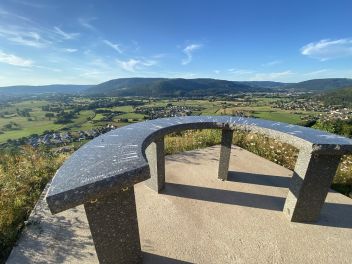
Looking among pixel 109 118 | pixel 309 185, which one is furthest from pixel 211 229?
pixel 109 118

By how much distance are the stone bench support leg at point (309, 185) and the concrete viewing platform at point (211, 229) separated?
219 mm

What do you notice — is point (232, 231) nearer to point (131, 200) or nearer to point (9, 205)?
point (131, 200)

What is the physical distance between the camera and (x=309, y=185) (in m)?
3.73

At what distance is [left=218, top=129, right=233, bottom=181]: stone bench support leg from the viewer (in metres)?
5.26

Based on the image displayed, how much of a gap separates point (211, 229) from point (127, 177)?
2393 millimetres

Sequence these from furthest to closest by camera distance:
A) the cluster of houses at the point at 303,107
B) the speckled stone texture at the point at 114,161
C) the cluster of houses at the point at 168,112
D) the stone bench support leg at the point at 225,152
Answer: the cluster of houses at the point at 303,107
the cluster of houses at the point at 168,112
the stone bench support leg at the point at 225,152
the speckled stone texture at the point at 114,161

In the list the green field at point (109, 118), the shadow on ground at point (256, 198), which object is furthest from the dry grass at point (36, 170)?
the green field at point (109, 118)

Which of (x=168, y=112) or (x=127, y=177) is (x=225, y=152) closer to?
(x=127, y=177)

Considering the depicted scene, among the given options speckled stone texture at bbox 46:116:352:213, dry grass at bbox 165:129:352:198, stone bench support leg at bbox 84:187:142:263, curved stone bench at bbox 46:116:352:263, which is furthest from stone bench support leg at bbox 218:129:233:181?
stone bench support leg at bbox 84:187:142:263

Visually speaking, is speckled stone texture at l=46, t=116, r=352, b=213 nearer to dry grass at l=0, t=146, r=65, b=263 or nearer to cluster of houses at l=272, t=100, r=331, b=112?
dry grass at l=0, t=146, r=65, b=263

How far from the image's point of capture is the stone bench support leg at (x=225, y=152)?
526cm

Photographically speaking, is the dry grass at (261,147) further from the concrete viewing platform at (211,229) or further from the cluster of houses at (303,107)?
the cluster of houses at (303,107)

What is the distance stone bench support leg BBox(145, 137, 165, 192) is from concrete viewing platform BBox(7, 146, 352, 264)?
0.67ft

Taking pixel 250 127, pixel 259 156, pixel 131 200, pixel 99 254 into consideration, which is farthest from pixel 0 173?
pixel 259 156
